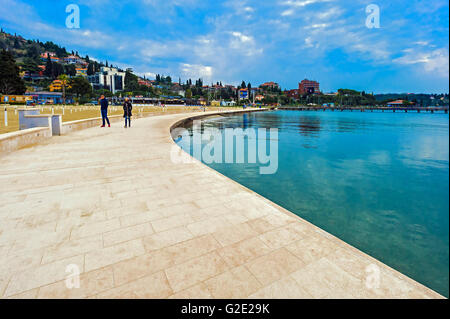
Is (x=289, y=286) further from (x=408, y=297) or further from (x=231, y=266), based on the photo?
(x=408, y=297)

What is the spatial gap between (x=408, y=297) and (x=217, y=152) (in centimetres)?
1303

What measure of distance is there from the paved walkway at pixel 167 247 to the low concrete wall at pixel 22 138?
9.72ft

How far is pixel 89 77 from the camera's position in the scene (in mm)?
150250

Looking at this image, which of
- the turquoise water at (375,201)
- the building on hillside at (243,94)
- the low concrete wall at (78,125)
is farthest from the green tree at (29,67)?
the turquoise water at (375,201)

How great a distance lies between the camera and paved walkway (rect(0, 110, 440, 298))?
2.15m

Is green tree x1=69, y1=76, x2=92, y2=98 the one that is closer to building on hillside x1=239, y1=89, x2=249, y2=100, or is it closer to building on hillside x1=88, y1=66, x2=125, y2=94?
building on hillside x1=88, y1=66, x2=125, y2=94

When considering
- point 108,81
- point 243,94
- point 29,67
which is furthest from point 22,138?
point 243,94

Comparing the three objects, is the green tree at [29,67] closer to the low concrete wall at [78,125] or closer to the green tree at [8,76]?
the green tree at [8,76]

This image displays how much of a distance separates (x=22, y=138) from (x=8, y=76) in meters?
71.1

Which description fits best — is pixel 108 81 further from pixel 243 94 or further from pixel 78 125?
pixel 78 125

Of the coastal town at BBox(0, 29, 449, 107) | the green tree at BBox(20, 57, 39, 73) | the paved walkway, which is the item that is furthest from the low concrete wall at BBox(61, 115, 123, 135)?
the green tree at BBox(20, 57, 39, 73)

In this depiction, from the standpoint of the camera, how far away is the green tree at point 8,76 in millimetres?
57062

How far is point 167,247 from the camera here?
9.05 ft
